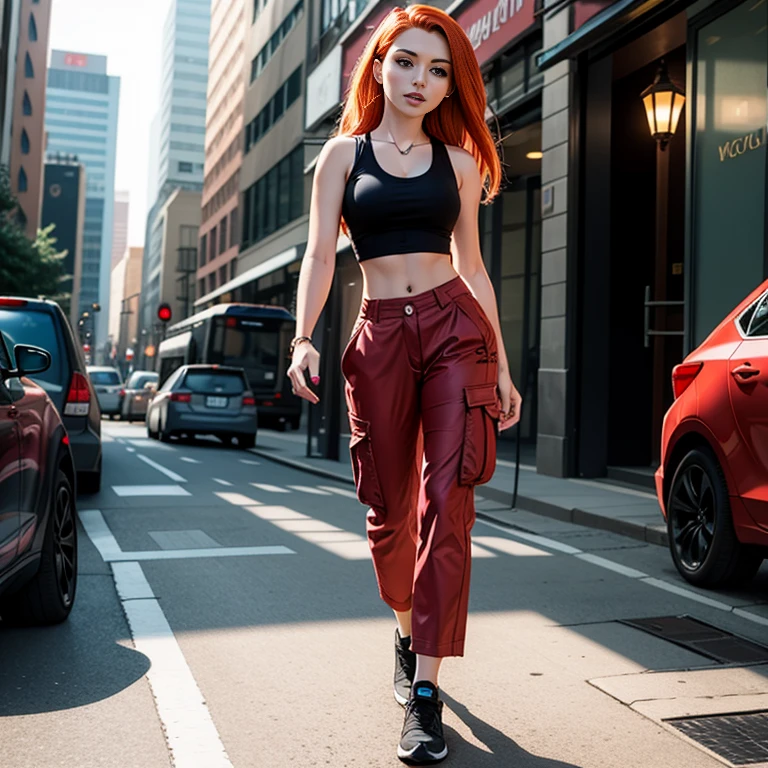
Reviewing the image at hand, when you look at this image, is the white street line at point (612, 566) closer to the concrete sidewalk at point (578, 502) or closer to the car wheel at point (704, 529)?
the car wheel at point (704, 529)

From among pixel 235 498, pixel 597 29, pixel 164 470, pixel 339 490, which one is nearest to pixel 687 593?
pixel 235 498

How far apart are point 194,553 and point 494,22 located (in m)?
10.5

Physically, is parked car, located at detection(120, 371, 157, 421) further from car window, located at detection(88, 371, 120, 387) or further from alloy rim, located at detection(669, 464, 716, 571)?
alloy rim, located at detection(669, 464, 716, 571)

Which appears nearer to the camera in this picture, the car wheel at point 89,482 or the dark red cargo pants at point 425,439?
the dark red cargo pants at point 425,439

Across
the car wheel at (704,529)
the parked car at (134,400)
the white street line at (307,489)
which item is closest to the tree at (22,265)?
the parked car at (134,400)

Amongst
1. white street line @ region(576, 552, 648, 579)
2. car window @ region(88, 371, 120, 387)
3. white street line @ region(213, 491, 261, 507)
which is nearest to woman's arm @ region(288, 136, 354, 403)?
white street line @ region(576, 552, 648, 579)

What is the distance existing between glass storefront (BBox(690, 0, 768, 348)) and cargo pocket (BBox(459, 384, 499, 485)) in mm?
6418

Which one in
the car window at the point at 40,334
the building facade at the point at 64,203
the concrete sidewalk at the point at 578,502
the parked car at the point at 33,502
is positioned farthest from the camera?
the building facade at the point at 64,203

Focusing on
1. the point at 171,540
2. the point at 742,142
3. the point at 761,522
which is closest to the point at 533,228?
the point at 742,142

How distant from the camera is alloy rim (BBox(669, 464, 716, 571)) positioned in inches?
219

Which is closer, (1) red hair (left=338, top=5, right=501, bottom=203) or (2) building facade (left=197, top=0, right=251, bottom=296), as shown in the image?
(1) red hair (left=338, top=5, right=501, bottom=203)

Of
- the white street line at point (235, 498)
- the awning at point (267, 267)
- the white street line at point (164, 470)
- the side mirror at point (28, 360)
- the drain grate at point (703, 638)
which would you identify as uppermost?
the awning at point (267, 267)

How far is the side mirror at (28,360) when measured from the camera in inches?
172

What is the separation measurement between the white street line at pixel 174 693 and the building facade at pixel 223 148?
48540 mm
